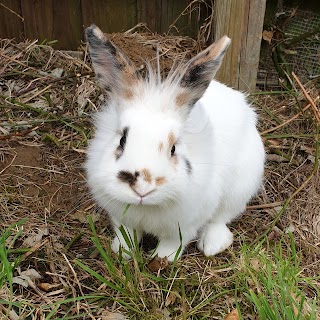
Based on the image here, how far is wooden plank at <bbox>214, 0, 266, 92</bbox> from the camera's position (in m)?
3.84

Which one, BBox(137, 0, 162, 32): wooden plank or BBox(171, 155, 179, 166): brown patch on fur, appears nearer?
BBox(171, 155, 179, 166): brown patch on fur

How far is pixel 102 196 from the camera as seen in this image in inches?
105

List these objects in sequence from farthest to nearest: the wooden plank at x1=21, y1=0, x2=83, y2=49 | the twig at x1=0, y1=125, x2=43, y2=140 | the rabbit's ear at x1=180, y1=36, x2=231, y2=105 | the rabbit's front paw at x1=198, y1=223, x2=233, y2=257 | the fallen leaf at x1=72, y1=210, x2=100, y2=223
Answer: the wooden plank at x1=21, y1=0, x2=83, y2=49
the twig at x1=0, y1=125, x2=43, y2=140
the fallen leaf at x1=72, y1=210, x2=100, y2=223
the rabbit's front paw at x1=198, y1=223, x2=233, y2=257
the rabbit's ear at x1=180, y1=36, x2=231, y2=105

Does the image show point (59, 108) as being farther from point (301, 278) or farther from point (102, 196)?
point (301, 278)

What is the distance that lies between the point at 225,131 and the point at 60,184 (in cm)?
106

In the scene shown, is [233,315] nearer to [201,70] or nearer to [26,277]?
[26,277]

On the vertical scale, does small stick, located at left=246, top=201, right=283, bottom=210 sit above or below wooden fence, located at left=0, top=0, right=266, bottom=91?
below

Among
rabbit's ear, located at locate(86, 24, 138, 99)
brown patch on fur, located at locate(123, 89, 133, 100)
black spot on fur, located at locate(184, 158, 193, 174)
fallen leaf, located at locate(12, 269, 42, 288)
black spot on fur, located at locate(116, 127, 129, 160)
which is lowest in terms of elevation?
fallen leaf, located at locate(12, 269, 42, 288)

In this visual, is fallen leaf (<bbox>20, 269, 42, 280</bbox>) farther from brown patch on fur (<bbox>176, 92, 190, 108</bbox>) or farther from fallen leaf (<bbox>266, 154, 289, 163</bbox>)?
fallen leaf (<bbox>266, 154, 289, 163</bbox>)

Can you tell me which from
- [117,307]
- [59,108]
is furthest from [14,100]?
[117,307]

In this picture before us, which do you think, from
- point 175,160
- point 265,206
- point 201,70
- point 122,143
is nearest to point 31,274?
point 122,143

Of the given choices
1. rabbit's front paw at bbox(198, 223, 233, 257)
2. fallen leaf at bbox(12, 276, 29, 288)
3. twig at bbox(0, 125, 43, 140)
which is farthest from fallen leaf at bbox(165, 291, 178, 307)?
twig at bbox(0, 125, 43, 140)

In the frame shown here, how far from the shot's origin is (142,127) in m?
2.43

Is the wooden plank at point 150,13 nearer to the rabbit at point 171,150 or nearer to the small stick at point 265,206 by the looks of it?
the rabbit at point 171,150
